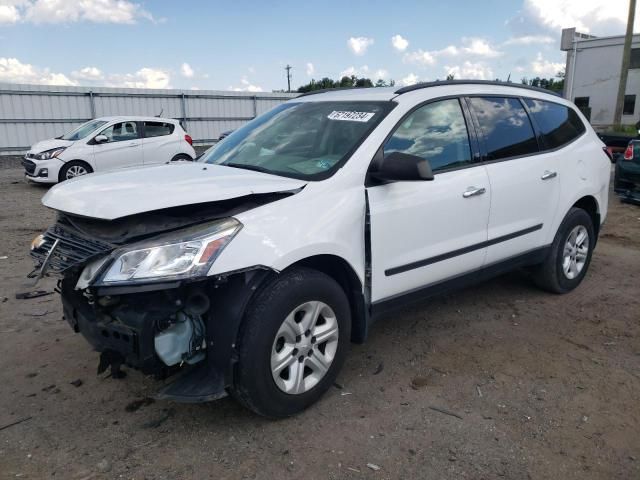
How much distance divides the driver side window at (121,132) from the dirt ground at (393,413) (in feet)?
27.8

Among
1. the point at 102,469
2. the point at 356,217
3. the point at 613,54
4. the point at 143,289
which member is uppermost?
the point at 613,54

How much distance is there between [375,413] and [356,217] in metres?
1.13

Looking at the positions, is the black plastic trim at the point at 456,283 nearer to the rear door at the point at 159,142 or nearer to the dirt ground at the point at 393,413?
the dirt ground at the point at 393,413

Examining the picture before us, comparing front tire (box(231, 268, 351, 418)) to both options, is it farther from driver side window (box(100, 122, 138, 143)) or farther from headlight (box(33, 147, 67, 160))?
driver side window (box(100, 122, 138, 143))

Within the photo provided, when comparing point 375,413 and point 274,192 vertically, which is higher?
point 274,192

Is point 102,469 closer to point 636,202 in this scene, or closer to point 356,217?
point 356,217

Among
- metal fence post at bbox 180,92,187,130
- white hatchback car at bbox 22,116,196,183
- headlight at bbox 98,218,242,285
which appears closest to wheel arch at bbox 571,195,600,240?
headlight at bbox 98,218,242,285

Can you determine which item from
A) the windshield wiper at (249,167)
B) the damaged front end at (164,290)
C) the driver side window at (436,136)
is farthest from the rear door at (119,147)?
the damaged front end at (164,290)

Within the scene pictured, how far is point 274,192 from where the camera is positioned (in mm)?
2869

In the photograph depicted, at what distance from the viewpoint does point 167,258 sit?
8.30 feet

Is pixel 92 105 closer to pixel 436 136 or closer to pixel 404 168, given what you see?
pixel 436 136

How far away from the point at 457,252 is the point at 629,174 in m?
6.92

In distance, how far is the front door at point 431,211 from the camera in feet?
10.8

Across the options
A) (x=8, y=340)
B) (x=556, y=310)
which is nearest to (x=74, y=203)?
(x=8, y=340)
